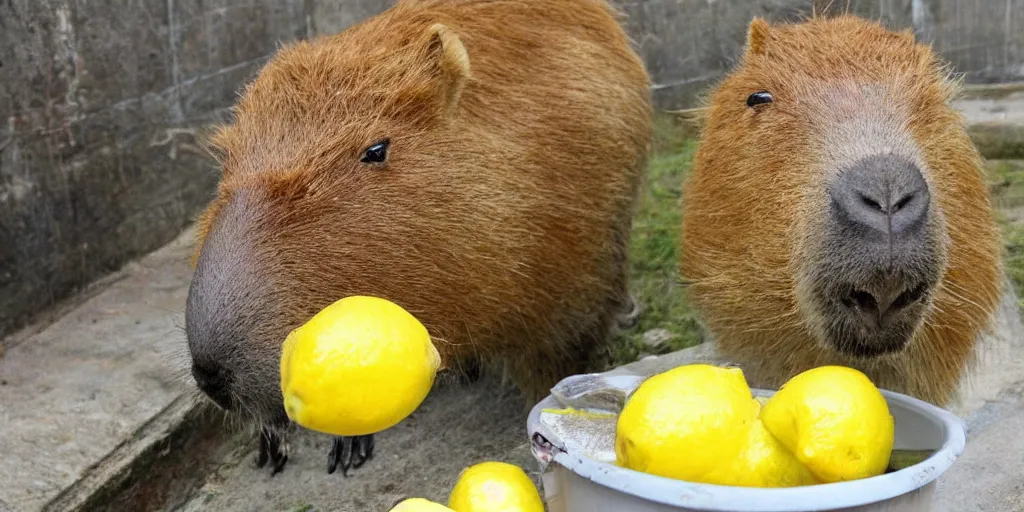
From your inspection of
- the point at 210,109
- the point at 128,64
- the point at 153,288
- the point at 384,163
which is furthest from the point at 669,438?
the point at 210,109

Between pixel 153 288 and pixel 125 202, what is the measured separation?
46 cm

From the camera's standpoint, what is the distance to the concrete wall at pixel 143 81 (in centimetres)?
417

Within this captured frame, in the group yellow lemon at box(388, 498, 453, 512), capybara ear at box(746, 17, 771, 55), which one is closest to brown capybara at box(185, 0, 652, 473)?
capybara ear at box(746, 17, 771, 55)

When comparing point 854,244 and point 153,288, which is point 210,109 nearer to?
point 153,288

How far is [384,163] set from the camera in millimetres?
2844

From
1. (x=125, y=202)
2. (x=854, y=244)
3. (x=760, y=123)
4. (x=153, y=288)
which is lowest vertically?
(x=153, y=288)

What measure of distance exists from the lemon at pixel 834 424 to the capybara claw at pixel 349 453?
2084 mm

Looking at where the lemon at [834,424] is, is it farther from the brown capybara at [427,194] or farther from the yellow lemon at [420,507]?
the brown capybara at [427,194]

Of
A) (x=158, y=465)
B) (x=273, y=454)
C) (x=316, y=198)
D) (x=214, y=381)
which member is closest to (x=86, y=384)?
(x=158, y=465)

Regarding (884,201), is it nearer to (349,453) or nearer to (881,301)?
(881,301)

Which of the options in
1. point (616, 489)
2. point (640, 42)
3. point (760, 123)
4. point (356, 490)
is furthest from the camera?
point (640, 42)

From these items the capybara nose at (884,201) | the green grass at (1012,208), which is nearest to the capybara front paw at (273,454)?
the capybara nose at (884,201)

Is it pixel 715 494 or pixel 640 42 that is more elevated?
pixel 640 42

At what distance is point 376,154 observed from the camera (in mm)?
2850
